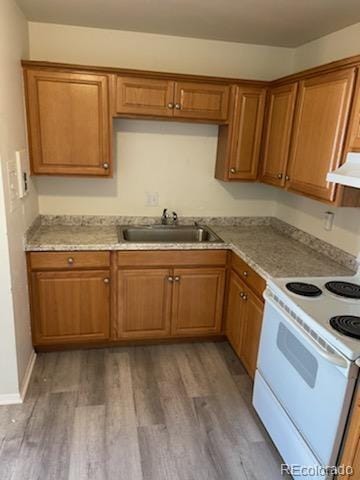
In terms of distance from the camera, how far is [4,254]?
197 cm

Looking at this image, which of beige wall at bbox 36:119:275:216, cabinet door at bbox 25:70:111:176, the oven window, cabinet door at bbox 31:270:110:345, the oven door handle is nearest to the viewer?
the oven door handle

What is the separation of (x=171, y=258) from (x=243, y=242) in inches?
22.3

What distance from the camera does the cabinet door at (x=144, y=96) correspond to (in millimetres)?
2512

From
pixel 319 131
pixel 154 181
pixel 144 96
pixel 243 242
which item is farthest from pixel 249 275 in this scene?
pixel 144 96

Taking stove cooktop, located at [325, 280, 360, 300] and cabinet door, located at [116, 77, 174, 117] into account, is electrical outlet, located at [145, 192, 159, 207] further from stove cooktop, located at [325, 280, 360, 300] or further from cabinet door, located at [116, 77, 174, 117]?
stove cooktop, located at [325, 280, 360, 300]

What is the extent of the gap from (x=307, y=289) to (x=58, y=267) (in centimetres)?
165

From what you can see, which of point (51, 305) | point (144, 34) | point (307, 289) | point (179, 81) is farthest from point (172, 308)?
point (144, 34)

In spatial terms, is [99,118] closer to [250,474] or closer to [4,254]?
[4,254]

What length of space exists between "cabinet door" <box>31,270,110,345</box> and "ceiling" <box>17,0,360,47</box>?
173 centimetres

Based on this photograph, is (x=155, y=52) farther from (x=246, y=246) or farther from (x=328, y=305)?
(x=328, y=305)

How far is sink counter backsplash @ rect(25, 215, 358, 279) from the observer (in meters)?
2.29

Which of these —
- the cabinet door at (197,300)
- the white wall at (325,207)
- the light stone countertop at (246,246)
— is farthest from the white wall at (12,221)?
the white wall at (325,207)

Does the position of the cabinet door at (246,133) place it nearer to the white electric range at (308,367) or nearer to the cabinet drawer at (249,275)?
the cabinet drawer at (249,275)

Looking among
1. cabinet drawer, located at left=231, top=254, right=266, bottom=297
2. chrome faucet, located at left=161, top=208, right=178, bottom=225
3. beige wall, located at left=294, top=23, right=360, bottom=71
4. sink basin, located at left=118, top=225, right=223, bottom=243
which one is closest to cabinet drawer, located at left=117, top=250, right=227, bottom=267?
cabinet drawer, located at left=231, top=254, right=266, bottom=297
